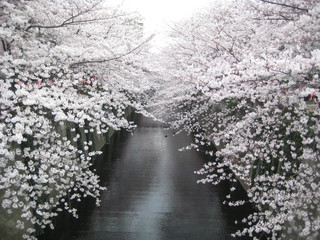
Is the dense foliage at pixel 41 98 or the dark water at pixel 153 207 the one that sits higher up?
the dense foliage at pixel 41 98

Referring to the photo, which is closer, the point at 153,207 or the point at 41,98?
the point at 41,98

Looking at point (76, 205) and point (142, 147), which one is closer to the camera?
point (76, 205)

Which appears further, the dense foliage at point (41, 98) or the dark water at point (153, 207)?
the dark water at point (153, 207)

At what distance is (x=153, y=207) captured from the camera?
10.1 meters

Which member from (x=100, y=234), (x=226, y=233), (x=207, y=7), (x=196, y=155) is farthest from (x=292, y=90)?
(x=207, y=7)

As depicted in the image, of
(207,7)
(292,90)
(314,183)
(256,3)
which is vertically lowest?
(314,183)

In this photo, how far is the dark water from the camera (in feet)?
27.3

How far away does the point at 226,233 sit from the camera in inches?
333

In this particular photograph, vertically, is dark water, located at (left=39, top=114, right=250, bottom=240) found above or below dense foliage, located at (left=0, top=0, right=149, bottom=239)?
below

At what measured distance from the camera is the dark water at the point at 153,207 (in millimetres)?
8328

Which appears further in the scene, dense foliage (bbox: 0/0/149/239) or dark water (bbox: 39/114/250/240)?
dark water (bbox: 39/114/250/240)

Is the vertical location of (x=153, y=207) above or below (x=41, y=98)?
below

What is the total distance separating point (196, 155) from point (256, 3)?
35.9 feet

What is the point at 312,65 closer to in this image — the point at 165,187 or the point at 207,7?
the point at 165,187
